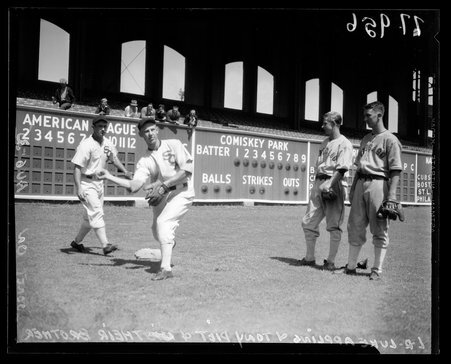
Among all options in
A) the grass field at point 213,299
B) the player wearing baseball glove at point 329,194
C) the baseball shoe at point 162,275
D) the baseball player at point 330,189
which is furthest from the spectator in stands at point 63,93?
the player wearing baseball glove at point 329,194

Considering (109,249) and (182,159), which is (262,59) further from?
(109,249)

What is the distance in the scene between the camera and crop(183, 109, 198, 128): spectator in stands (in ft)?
29.5

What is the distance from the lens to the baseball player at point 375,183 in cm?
485

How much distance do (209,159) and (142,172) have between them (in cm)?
640

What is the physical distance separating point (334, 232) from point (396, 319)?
5.68 ft

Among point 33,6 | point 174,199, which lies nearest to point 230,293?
point 174,199

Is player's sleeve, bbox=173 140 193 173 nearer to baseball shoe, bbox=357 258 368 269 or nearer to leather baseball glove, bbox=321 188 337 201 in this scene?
leather baseball glove, bbox=321 188 337 201

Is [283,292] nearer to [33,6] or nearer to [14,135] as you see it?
[14,135]

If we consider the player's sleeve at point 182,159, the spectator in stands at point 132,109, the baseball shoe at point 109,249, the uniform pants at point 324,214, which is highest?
the spectator in stands at point 132,109

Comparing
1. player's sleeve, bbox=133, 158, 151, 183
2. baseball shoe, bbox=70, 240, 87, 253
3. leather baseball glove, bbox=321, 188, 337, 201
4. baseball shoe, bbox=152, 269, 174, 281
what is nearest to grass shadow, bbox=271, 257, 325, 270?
leather baseball glove, bbox=321, 188, 337, 201

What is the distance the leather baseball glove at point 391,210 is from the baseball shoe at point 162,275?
2.15 meters

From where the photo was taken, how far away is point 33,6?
3.81m

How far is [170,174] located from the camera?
197 inches

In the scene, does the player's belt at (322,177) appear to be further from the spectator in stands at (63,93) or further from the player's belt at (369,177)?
the spectator in stands at (63,93)
